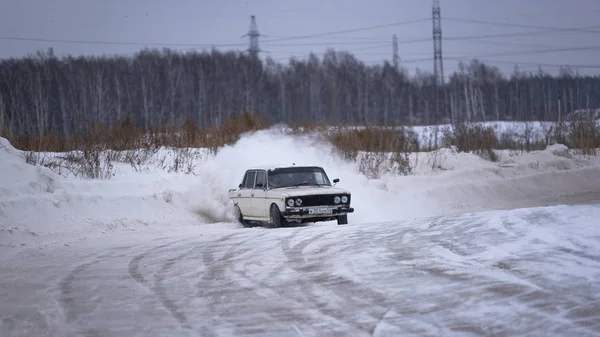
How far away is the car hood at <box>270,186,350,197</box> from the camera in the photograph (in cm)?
1970

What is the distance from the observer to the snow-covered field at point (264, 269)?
7727 millimetres

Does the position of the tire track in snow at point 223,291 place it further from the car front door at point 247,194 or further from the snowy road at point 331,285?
the car front door at point 247,194

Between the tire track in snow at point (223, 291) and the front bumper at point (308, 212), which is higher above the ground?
the front bumper at point (308, 212)

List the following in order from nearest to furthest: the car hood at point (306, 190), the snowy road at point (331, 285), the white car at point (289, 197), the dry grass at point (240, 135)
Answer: the snowy road at point (331, 285), the white car at point (289, 197), the car hood at point (306, 190), the dry grass at point (240, 135)

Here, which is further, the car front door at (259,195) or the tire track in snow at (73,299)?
the car front door at (259,195)

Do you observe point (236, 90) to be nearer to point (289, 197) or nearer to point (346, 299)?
point (289, 197)

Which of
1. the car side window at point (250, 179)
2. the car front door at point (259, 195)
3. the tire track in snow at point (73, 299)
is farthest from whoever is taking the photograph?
the car side window at point (250, 179)

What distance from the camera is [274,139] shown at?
111 feet

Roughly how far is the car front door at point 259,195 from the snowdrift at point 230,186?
1.50 metres

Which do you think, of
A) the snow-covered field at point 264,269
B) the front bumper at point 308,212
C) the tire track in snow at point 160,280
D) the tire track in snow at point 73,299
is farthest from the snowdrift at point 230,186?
the tire track in snow at point 73,299

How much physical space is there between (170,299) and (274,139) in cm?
2469

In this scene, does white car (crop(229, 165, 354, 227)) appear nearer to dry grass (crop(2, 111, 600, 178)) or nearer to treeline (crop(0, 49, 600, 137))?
dry grass (crop(2, 111, 600, 178))

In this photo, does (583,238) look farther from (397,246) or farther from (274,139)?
(274,139)

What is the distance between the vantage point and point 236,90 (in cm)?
8919
